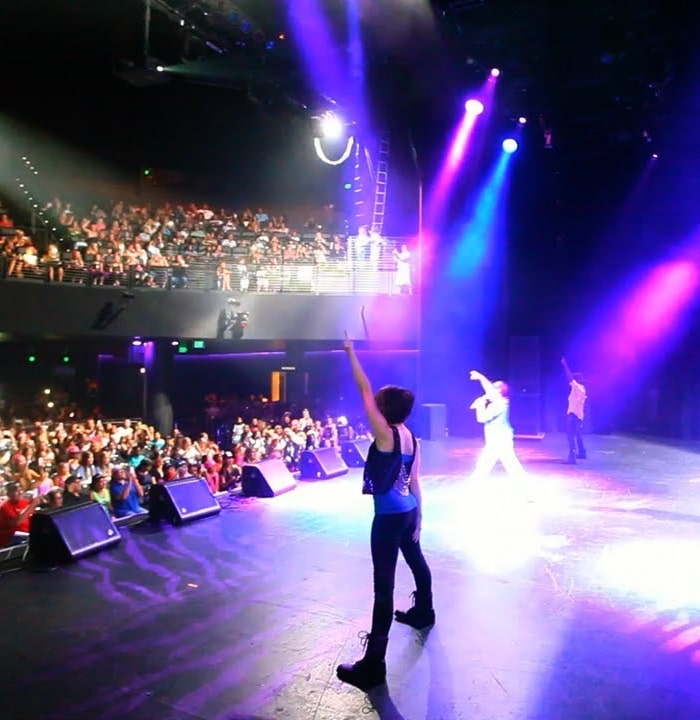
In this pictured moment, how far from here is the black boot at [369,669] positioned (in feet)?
11.2

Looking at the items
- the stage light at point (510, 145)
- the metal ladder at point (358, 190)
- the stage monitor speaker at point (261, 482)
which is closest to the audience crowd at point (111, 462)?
the stage monitor speaker at point (261, 482)

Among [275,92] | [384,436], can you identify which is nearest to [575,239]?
[275,92]

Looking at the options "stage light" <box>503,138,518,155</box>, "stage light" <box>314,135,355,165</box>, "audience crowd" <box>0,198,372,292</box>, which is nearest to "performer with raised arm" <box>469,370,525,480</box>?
"stage light" <box>503,138,518,155</box>

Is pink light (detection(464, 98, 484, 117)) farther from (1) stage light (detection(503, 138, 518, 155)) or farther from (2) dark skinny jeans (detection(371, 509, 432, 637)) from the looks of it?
(2) dark skinny jeans (detection(371, 509, 432, 637))

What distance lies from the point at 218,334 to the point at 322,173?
25.0 feet

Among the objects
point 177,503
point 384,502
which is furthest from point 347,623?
point 177,503

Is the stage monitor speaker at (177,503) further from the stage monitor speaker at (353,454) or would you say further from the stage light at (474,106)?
the stage light at (474,106)

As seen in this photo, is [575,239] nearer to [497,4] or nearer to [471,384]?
[471,384]

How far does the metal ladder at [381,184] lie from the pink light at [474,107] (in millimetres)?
3070

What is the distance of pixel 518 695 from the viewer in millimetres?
3330

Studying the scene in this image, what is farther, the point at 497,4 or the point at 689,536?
the point at 497,4

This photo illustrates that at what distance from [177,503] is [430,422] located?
7.89 meters

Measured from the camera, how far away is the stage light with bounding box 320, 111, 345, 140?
44.0 feet

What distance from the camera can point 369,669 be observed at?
3.44 metres
